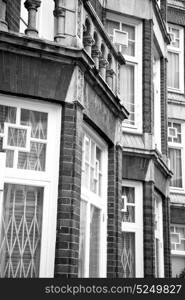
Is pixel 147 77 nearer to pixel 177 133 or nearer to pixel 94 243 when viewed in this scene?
pixel 177 133

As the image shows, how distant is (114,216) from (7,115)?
2.28 metres

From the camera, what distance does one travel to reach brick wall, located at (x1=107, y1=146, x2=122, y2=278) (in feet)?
23.5

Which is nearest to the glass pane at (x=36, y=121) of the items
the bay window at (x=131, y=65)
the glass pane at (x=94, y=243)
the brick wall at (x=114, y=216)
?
the glass pane at (x=94, y=243)

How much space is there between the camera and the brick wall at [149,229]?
9977 mm

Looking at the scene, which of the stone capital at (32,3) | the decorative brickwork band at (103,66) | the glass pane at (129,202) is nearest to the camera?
the stone capital at (32,3)

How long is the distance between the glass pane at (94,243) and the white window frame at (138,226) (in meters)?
3.01

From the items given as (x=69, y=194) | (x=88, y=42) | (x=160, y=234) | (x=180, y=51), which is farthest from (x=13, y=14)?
(x=180, y=51)

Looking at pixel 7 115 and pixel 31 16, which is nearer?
pixel 7 115

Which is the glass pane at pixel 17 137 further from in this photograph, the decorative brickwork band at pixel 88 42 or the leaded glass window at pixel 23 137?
the decorative brickwork band at pixel 88 42

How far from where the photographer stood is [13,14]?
6.71m

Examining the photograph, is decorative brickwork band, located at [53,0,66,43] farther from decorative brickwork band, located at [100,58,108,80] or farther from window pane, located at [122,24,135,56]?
window pane, located at [122,24,135,56]

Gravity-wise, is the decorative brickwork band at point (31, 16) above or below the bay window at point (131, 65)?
below

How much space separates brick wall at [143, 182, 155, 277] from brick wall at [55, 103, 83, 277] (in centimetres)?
442

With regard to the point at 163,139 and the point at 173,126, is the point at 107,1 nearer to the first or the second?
the point at 163,139
